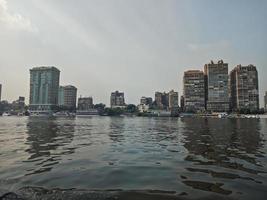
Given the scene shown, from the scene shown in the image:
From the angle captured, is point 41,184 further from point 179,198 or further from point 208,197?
point 208,197

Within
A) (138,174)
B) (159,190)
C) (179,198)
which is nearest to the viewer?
(179,198)

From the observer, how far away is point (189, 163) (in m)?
15.7

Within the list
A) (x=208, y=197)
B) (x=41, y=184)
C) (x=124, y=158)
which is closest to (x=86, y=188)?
(x=41, y=184)

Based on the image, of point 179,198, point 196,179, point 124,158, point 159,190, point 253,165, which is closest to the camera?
point 179,198

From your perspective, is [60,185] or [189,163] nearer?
[60,185]

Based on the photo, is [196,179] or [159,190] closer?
[159,190]

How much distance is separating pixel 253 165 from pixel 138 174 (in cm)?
759

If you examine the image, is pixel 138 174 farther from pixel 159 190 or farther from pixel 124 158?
pixel 124 158

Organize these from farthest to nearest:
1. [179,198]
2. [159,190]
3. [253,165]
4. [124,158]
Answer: [124,158]
[253,165]
[159,190]
[179,198]

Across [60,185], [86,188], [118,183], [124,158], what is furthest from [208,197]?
[124,158]

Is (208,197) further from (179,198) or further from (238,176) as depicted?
(238,176)

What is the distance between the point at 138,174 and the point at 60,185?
13.5 ft

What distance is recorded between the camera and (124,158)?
1742 centimetres

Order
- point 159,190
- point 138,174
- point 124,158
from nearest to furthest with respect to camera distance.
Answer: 1. point 159,190
2. point 138,174
3. point 124,158
